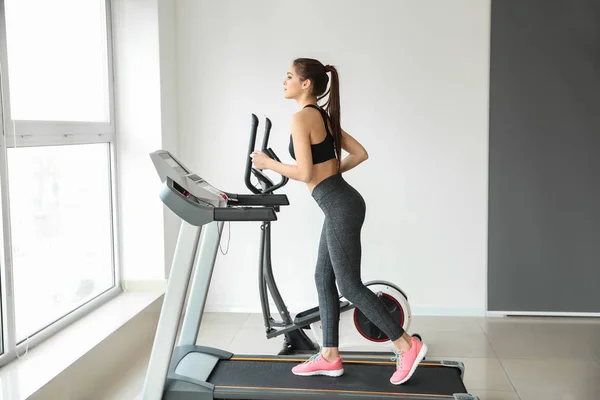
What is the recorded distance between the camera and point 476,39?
4.86 metres

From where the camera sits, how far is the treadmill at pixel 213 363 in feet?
9.46

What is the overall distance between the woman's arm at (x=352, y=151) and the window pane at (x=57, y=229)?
61.8 inches

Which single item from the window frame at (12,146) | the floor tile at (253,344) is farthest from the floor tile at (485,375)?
the window frame at (12,146)

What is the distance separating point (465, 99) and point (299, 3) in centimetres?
133

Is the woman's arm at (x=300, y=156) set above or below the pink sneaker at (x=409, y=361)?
above

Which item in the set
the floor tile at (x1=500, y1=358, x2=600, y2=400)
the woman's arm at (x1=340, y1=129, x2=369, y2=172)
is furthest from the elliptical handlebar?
the floor tile at (x1=500, y1=358, x2=600, y2=400)

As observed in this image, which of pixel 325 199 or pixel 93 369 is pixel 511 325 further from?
pixel 93 369

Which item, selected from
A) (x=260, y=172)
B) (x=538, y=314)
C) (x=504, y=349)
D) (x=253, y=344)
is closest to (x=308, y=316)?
(x=253, y=344)

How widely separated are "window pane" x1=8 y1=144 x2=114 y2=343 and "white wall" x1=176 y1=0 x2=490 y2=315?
912 mm

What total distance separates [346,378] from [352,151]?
3.59ft

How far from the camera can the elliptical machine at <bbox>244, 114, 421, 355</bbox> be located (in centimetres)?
392

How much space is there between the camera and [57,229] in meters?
3.89

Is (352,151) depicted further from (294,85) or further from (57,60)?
(57,60)

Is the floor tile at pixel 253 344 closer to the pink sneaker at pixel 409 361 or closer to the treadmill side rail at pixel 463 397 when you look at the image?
the pink sneaker at pixel 409 361
